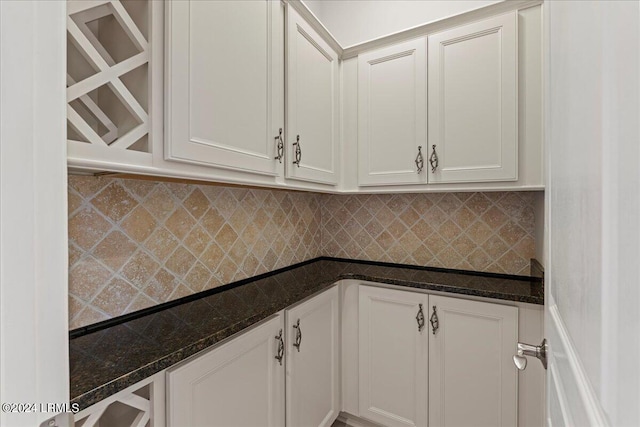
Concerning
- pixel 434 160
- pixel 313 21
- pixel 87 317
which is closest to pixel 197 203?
pixel 87 317

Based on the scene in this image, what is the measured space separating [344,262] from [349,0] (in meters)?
1.87

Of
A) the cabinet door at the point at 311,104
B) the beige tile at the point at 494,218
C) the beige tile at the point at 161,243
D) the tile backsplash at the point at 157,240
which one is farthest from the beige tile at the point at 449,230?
the beige tile at the point at 161,243

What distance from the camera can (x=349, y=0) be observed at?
7.48ft

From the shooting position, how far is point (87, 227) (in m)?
1.04

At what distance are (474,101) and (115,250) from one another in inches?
67.2

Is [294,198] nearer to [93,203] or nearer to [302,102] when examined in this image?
[302,102]

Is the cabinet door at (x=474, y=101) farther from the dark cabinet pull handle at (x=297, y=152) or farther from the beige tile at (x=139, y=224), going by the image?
the beige tile at (x=139, y=224)

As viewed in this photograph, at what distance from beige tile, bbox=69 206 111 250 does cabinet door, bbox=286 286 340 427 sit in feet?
2.49

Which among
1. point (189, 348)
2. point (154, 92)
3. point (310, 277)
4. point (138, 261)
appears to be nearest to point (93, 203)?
point (138, 261)

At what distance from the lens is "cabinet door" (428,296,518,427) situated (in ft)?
4.82

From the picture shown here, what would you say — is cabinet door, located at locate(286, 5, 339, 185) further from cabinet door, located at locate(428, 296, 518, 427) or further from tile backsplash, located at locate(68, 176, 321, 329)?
cabinet door, located at locate(428, 296, 518, 427)

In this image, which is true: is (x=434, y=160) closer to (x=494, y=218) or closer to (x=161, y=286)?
(x=494, y=218)

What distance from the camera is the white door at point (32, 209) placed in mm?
313

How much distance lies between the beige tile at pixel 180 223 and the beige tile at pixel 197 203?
0.08 ft
